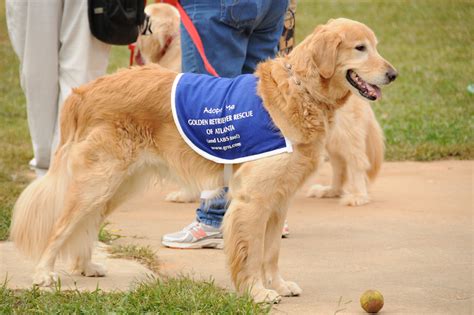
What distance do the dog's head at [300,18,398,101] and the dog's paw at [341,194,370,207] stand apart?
2.64 meters

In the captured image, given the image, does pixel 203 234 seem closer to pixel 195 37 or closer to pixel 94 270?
pixel 94 270

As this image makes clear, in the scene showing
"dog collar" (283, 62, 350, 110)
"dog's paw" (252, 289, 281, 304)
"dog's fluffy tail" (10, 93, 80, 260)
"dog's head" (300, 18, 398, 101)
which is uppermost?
"dog's head" (300, 18, 398, 101)

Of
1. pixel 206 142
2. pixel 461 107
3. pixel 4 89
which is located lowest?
pixel 4 89

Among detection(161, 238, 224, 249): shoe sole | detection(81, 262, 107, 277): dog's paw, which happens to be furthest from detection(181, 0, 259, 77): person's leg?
detection(81, 262, 107, 277): dog's paw

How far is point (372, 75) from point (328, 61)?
0.25 meters

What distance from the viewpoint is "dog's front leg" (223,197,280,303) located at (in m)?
4.71

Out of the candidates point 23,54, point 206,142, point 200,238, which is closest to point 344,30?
point 206,142

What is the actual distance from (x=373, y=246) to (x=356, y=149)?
1.72 m

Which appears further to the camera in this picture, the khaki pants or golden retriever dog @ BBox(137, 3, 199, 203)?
golden retriever dog @ BBox(137, 3, 199, 203)

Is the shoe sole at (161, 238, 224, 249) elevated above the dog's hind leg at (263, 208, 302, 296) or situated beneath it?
situated beneath

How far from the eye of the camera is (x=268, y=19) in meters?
5.79

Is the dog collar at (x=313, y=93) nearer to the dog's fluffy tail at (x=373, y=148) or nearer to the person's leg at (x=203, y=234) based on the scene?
the person's leg at (x=203, y=234)

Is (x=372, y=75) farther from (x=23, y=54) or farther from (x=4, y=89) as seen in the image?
(x=4, y=89)

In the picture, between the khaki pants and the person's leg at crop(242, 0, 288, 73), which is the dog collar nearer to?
the person's leg at crop(242, 0, 288, 73)
